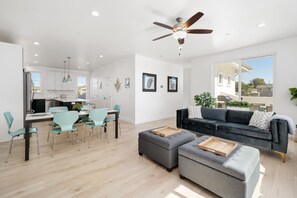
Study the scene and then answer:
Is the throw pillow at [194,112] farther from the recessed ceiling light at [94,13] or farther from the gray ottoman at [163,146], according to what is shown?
the recessed ceiling light at [94,13]

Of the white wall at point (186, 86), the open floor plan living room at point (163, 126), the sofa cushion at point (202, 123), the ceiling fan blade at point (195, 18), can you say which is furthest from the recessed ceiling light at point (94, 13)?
the white wall at point (186, 86)

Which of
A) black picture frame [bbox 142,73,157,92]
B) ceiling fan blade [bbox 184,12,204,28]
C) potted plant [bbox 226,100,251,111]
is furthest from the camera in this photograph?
black picture frame [bbox 142,73,157,92]

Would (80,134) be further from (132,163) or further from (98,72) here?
(98,72)

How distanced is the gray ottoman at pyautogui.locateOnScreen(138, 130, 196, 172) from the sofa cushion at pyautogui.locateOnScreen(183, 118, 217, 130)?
113 centimetres

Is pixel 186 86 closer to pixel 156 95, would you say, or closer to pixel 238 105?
pixel 156 95

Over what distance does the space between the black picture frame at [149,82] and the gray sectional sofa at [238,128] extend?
83.9 inches

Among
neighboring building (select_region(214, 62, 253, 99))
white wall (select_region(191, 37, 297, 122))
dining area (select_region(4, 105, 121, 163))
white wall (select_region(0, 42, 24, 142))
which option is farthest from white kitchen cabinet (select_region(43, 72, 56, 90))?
white wall (select_region(191, 37, 297, 122))

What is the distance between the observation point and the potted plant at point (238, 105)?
461 cm

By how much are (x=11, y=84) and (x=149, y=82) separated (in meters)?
4.33

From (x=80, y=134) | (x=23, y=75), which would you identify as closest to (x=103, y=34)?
(x=23, y=75)

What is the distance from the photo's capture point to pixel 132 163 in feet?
8.13

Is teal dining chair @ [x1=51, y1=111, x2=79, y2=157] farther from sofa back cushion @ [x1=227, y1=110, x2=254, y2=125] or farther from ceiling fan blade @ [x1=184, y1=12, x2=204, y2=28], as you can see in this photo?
sofa back cushion @ [x1=227, y1=110, x2=254, y2=125]

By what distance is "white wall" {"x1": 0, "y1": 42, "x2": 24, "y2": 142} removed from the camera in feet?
11.2

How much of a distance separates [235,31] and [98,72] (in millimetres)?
7081
